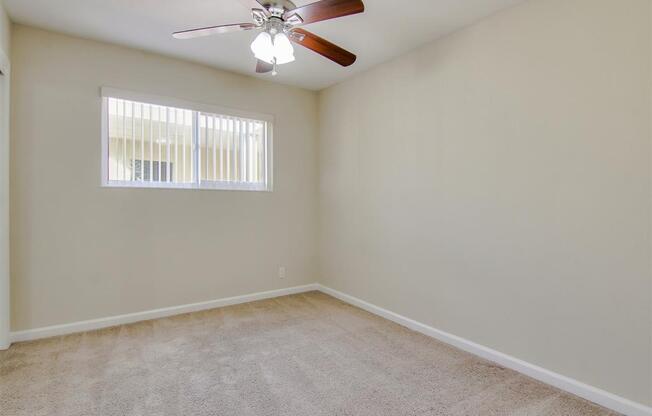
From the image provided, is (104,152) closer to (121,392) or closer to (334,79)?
(121,392)

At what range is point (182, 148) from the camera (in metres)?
3.34

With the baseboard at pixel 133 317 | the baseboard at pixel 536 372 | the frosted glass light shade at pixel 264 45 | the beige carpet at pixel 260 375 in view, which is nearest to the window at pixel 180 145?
the baseboard at pixel 133 317

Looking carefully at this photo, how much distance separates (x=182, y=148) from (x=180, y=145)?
3 cm

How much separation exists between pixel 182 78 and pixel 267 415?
10.1 feet

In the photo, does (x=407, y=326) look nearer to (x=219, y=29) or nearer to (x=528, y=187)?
(x=528, y=187)

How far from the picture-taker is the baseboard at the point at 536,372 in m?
1.80

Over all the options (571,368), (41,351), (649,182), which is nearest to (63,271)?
(41,351)

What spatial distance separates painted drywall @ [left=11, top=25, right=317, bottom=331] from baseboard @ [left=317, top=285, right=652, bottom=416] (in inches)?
69.6

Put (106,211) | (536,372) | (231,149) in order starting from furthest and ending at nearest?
(231,149) → (106,211) → (536,372)

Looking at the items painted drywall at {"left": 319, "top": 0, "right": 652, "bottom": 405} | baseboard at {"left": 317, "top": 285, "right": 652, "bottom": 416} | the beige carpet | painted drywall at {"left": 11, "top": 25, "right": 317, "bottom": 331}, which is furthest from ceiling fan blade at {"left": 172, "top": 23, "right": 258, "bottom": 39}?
baseboard at {"left": 317, "top": 285, "right": 652, "bottom": 416}

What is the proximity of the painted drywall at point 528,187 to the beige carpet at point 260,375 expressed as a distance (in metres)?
0.37

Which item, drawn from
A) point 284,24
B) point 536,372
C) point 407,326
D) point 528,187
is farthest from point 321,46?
point 536,372

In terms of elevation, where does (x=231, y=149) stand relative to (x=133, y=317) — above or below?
above

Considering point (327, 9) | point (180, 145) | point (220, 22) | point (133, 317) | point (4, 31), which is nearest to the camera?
point (327, 9)
